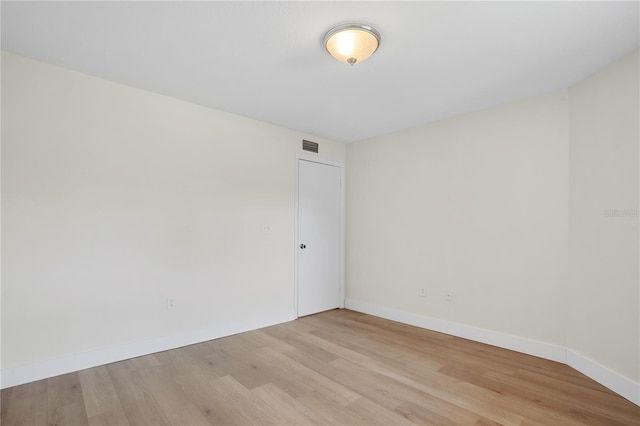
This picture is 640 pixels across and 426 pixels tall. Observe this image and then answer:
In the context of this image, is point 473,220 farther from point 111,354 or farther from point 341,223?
point 111,354

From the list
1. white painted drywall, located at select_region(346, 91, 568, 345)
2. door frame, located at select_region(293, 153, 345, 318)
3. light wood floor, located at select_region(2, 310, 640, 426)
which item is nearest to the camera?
light wood floor, located at select_region(2, 310, 640, 426)

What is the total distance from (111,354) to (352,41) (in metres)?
3.32

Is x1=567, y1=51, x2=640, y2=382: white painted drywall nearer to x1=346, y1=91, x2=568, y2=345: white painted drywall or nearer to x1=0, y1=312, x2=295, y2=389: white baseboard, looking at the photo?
x1=346, y1=91, x2=568, y2=345: white painted drywall

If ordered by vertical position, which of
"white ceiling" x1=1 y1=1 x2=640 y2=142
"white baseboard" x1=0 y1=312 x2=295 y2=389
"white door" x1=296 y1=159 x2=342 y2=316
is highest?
"white ceiling" x1=1 y1=1 x2=640 y2=142

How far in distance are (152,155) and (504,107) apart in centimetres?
375

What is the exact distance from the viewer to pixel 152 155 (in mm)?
3164

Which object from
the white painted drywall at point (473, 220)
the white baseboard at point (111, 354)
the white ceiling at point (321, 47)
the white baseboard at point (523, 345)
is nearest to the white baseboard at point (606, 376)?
the white baseboard at point (523, 345)

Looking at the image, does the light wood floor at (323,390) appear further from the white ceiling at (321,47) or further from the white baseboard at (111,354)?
the white ceiling at (321,47)

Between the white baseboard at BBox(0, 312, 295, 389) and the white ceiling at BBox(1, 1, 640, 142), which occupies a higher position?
the white ceiling at BBox(1, 1, 640, 142)

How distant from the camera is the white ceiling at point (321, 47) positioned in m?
1.94

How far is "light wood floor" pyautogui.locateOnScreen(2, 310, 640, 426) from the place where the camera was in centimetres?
206

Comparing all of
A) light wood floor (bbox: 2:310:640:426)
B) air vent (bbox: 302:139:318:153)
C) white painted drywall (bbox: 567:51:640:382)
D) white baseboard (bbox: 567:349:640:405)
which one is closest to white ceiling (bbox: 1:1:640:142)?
white painted drywall (bbox: 567:51:640:382)

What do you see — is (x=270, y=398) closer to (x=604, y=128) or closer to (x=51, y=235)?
(x=51, y=235)

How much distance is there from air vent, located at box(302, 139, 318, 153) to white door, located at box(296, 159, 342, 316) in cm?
19
